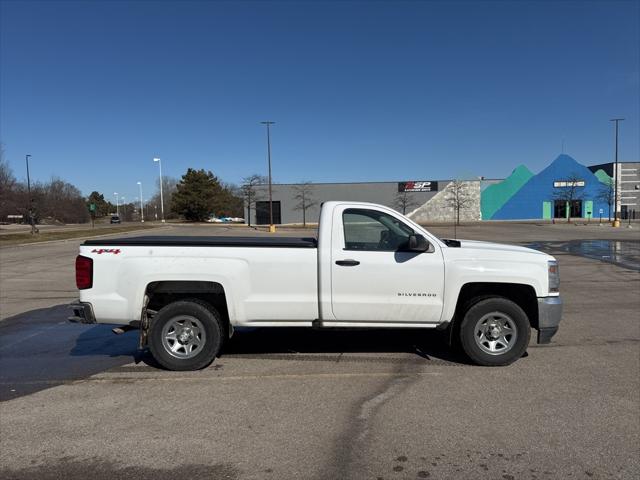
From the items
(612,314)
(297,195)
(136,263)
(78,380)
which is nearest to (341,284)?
(136,263)

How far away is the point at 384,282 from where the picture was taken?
5383 mm

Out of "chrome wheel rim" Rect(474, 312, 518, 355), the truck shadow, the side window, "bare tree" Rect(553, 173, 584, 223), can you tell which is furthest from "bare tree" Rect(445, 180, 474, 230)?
the side window

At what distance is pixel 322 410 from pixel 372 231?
218 cm

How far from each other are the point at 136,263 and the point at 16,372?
199 centimetres

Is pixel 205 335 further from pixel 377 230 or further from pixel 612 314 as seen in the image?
pixel 612 314

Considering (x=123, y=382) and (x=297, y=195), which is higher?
(x=297, y=195)

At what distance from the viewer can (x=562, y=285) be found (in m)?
12.0

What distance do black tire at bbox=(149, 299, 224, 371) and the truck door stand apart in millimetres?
1420

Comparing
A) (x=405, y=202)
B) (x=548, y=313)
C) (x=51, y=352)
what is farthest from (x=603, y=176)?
(x=51, y=352)

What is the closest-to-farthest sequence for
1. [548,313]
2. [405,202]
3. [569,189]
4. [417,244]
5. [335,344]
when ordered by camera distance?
1. [417,244]
2. [548,313]
3. [335,344]
4. [569,189]
5. [405,202]

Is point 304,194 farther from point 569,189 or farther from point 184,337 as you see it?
point 184,337

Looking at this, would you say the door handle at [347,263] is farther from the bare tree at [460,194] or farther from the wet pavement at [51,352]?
the bare tree at [460,194]

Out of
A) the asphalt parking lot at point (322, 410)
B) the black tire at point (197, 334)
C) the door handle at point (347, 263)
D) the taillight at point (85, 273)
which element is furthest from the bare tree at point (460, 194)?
the taillight at point (85, 273)

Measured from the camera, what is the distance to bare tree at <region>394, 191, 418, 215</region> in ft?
237
